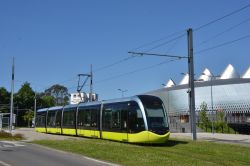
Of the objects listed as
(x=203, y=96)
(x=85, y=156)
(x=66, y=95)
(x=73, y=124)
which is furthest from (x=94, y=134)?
(x=66, y=95)

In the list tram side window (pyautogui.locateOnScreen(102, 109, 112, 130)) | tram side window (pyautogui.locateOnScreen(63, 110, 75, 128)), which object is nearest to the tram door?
tram side window (pyautogui.locateOnScreen(63, 110, 75, 128))

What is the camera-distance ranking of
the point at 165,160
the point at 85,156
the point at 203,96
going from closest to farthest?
the point at 165,160
the point at 85,156
the point at 203,96

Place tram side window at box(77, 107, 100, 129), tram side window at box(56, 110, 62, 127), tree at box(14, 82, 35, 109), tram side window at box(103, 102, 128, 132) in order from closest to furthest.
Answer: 1. tram side window at box(103, 102, 128, 132)
2. tram side window at box(77, 107, 100, 129)
3. tram side window at box(56, 110, 62, 127)
4. tree at box(14, 82, 35, 109)

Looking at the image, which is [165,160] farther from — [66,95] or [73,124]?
Result: [66,95]

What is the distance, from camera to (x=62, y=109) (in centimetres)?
4000

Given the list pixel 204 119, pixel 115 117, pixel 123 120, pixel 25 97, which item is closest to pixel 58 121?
pixel 115 117

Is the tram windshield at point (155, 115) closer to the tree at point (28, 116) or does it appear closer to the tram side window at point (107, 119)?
the tram side window at point (107, 119)

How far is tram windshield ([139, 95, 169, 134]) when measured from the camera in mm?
24312

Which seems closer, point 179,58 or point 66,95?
point 179,58

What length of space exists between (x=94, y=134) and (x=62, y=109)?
30.8 ft

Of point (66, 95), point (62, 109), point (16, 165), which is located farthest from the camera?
point (66, 95)

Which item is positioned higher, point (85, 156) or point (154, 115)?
point (154, 115)

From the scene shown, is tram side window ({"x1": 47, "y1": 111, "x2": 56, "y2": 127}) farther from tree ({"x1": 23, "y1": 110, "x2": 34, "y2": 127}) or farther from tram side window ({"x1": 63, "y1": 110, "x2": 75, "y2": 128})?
tree ({"x1": 23, "y1": 110, "x2": 34, "y2": 127})

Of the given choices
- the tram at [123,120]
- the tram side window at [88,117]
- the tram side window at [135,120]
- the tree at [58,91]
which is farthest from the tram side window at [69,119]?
the tree at [58,91]
